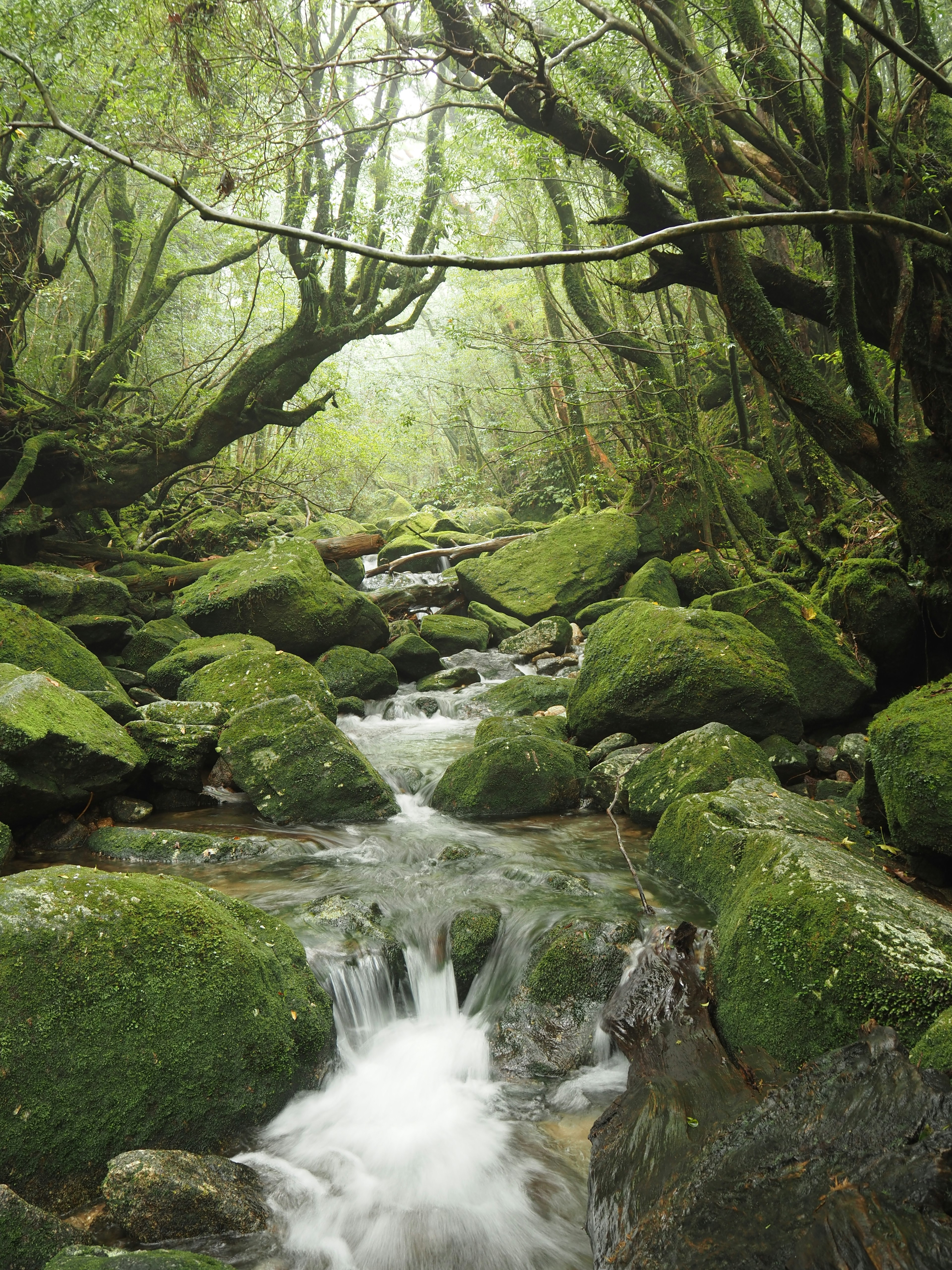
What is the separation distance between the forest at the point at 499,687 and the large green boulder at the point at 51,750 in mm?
54

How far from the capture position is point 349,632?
35.5ft

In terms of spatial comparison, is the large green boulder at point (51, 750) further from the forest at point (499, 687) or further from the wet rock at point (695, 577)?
the wet rock at point (695, 577)

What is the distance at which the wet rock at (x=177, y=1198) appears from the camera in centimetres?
234

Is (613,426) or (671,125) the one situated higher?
(671,125)

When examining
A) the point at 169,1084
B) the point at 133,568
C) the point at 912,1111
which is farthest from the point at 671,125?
the point at 133,568

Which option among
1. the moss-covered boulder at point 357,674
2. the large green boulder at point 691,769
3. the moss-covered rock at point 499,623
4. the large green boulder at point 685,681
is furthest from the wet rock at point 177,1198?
the moss-covered rock at point 499,623

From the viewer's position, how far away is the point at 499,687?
957 cm

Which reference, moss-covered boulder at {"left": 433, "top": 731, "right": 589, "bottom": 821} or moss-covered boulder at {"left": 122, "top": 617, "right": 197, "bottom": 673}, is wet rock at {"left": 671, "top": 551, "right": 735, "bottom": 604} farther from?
moss-covered boulder at {"left": 122, "top": 617, "right": 197, "bottom": 673}

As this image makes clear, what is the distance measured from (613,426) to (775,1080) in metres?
10.3

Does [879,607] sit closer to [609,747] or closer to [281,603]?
[609,747]

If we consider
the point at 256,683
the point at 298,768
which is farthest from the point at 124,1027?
the point at 256,683

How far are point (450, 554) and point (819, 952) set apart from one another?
14464mm

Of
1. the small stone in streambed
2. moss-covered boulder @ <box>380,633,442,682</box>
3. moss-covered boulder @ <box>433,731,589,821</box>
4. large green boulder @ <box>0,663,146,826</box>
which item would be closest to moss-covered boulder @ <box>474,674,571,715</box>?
the small stone in streambed

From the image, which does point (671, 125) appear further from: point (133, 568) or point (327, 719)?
point (133, 568)
